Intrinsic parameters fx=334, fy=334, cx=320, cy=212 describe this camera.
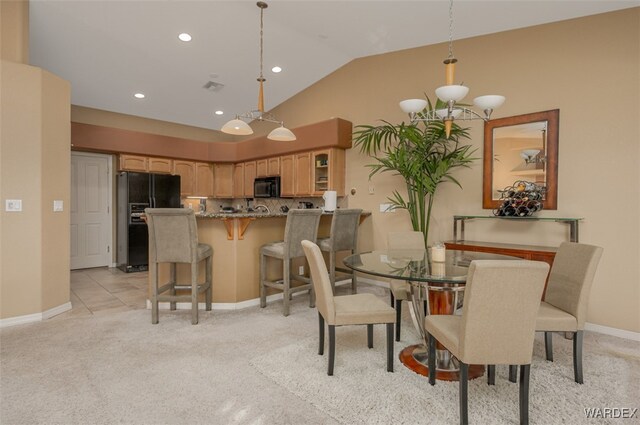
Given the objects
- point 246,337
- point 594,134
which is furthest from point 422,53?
point 246,337

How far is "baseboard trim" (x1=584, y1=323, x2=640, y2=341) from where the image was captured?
9.86 feet

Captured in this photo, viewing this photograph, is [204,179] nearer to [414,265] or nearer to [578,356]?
[414,265]

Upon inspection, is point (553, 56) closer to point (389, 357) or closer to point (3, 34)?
point (389, 357)

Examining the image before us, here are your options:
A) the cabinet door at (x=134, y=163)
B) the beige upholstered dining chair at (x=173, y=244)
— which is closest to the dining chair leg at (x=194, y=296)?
the beige upholstered dining chair at (x=173, y=244)

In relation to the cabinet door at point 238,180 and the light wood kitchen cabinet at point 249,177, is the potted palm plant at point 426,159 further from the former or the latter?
the cabinet door at point 238,180

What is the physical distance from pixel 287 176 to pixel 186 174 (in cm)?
237

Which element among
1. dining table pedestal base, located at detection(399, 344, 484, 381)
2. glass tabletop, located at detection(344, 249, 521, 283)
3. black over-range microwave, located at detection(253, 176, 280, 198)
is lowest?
dining table pedestal base, located at detection(399, 344, 484, 381)

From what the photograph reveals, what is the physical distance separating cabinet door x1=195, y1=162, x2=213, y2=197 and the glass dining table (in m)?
5.26

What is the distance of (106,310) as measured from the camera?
12.0ft

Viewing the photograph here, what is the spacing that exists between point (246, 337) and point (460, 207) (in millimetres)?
2910

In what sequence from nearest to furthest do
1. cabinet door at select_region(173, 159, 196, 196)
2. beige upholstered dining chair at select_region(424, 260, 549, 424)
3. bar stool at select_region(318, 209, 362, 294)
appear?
beige upholstered dining chair at select_region(424, 260, 549, 424), bar stool at select_region(318, 209, 362, 294), cabinet door at select_region(173, 159, 196, 196)

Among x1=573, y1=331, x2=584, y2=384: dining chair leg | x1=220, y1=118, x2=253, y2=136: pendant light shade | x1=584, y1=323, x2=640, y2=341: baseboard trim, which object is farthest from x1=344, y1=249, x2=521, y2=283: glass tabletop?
x1=220, y1=118, x2=253, y2=136: pendant light shade

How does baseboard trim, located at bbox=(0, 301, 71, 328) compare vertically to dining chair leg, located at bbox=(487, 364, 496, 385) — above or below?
below

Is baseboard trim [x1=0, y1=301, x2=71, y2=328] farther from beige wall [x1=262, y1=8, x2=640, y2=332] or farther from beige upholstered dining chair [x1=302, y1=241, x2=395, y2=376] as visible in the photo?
beige wall [x1=262, y1=8, x2=640, y2=332]
